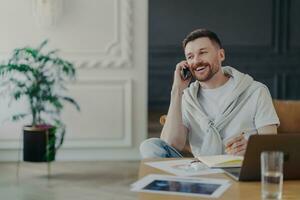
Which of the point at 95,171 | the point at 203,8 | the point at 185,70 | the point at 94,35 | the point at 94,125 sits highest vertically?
the point at 203,8

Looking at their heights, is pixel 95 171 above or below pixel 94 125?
below

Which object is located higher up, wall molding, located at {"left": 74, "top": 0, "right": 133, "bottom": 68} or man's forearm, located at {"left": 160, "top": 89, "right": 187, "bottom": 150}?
wall molding, located at {"left": 74, "top": 0, "right": 133, "bottom": 68}

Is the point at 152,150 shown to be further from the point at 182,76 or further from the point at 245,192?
the point at 245,192

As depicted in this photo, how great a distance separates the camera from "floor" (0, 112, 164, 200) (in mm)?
4109

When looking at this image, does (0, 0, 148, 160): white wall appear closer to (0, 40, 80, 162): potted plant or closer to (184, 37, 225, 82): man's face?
(0, 40, 80, 162): potted plant

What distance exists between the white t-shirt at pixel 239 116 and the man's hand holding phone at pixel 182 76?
0.11 m

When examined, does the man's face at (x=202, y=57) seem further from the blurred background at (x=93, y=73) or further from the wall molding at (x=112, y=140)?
the wall molding at (x=112, y=140)

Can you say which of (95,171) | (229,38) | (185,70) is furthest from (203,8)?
(185,70)

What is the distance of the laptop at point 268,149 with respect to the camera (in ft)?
5.72

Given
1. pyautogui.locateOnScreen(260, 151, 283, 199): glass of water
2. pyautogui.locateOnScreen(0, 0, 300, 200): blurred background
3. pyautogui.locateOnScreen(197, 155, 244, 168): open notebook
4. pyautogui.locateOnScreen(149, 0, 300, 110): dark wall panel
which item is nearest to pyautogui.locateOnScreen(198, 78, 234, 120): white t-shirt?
pyautogui.locateOnScreen(197, 155, 244, 168): open notebook

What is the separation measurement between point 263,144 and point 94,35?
12.1 ft

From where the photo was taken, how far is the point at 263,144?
1.74 metres

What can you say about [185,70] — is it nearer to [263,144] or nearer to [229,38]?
[263,144]

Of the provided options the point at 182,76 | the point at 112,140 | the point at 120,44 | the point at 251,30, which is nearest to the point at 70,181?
the point at 112,140
